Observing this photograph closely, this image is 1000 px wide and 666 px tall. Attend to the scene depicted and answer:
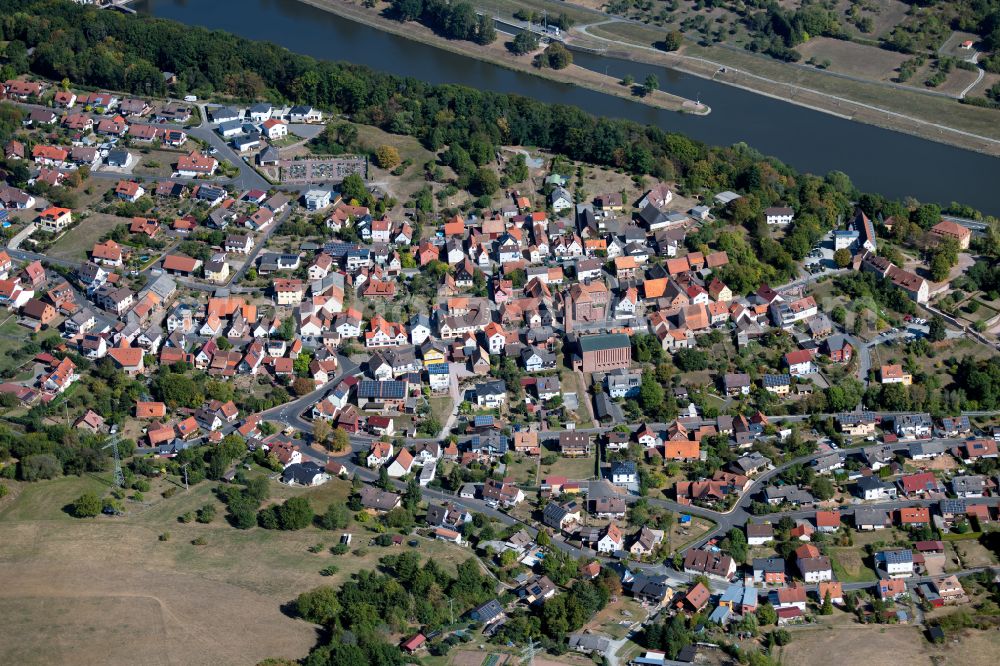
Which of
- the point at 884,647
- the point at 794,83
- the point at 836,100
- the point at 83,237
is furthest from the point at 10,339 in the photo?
the point at 794,83

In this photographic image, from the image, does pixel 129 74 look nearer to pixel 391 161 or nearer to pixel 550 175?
pixel 391 161

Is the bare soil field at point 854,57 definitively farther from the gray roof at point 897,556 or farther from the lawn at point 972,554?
the gray roof at point 897,556

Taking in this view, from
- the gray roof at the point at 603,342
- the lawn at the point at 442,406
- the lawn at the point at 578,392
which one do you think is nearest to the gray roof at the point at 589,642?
the lawn at the point at 578,392

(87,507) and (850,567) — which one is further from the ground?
(850,567)

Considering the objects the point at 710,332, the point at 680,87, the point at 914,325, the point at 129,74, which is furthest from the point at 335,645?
the point at 680,87

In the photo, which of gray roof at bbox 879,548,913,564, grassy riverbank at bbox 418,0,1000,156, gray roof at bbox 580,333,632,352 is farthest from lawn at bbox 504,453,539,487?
grassy riverbank at bbox 418,0,1000,156

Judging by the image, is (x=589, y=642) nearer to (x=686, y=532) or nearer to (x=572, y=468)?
(x=686, y=532)
